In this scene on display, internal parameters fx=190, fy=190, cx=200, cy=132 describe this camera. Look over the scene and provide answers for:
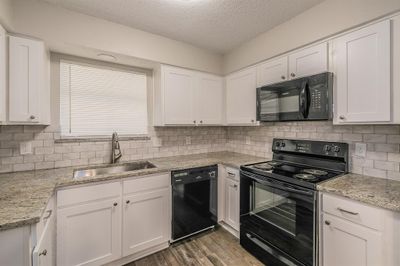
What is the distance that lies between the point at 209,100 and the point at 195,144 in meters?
0.74

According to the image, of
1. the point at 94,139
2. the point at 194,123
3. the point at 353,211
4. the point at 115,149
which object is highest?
the point at 194,123

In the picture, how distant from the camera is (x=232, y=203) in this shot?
2342 millimetres

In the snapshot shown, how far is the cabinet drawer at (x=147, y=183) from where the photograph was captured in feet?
6.13

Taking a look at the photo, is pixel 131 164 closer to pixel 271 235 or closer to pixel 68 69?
pixel 68 69

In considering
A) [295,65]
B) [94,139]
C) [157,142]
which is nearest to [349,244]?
[295,65]

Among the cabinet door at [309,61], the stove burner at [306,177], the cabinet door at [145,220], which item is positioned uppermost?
the cabinet door at [309,61]

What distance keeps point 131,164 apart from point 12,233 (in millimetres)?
1460

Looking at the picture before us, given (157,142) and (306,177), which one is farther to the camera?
(157,142)

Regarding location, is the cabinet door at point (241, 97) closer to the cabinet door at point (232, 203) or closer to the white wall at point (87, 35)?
the white wall at point (87, 35)

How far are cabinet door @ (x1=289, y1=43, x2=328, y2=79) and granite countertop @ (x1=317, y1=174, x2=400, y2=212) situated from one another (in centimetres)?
99

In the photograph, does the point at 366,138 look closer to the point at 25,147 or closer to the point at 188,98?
the point at 188,98

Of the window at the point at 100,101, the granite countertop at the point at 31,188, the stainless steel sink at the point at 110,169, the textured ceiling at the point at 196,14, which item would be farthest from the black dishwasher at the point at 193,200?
the textured ceiling at the point at 196,14

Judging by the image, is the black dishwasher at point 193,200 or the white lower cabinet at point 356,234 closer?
the white lower cabinet at point 356,234

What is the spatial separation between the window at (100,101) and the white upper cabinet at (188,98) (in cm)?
30
